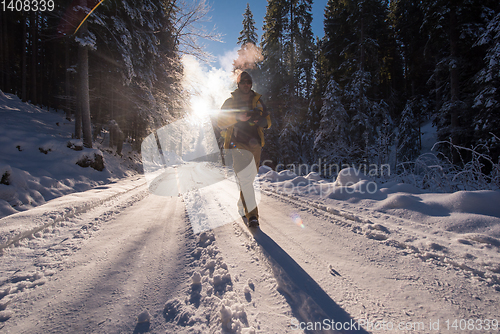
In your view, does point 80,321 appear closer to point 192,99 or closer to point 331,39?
point 192,99

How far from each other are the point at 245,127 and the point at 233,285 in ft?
6.62

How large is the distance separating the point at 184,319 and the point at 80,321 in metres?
0.55

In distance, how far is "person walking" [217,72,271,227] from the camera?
2682 mm

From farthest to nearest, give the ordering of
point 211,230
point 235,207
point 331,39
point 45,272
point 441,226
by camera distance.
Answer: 1. point 331,39
2. point 235,207
3. point 211,230
4. point 441,226
5. point 45,272

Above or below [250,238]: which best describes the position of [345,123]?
above

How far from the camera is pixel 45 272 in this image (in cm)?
147

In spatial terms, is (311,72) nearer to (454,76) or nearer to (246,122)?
(454,76)

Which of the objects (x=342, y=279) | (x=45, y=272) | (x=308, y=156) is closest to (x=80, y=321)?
(x=45, y=272)

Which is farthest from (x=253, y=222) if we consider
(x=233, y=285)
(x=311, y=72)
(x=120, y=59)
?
(x=311, y=72)

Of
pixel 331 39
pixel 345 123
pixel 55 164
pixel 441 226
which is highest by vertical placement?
pixel 331 39

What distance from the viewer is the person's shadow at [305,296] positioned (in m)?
1.04

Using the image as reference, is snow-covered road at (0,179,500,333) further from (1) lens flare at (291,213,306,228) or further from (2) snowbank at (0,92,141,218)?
(2) snowbank at (0,92,141,218)

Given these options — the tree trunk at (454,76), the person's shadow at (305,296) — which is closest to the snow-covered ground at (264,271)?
the person's shadow at (305,296)

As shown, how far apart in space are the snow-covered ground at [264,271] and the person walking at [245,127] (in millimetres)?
749
